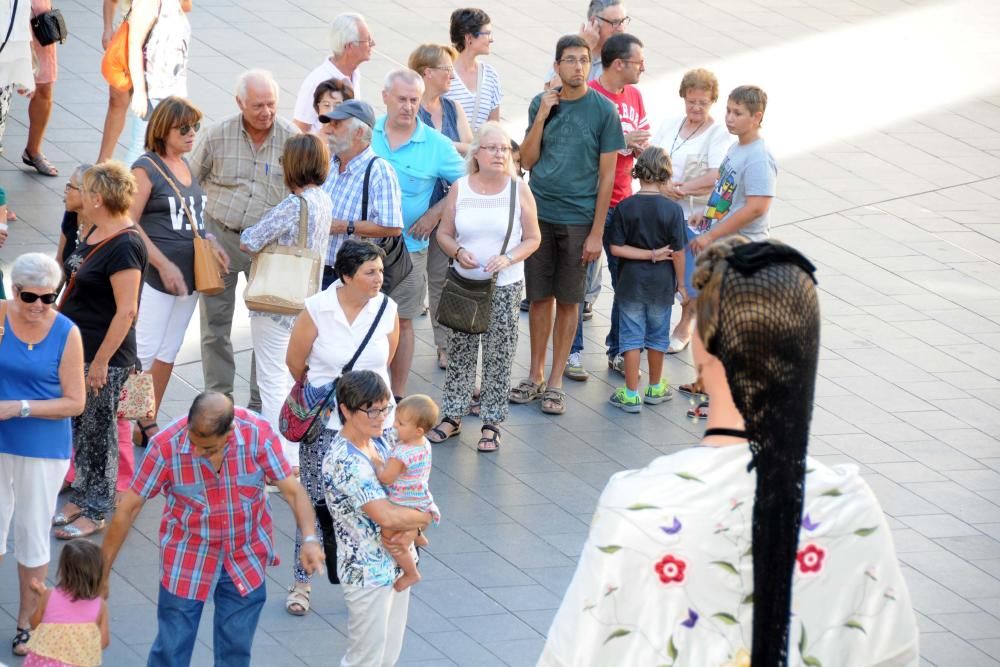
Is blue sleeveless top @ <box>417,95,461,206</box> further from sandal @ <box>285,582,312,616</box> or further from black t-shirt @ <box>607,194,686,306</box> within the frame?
sandal @ <box>285,582,312,616</box>

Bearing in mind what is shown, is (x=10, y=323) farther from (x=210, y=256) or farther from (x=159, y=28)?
(x=159, y=28)

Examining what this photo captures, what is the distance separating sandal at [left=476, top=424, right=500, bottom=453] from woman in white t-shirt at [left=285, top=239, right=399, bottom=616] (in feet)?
5.76

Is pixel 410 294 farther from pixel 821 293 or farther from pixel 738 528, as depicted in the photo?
pixel 738 528

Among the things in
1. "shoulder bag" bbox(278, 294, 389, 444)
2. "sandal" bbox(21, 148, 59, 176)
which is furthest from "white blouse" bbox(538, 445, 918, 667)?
"sandal" bbox(21, 148, 59, 176)

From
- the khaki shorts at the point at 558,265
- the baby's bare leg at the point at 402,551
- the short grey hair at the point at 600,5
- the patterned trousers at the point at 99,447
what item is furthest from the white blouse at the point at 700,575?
the short grey hair at the point at 600,5

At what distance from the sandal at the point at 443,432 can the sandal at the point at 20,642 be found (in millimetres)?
2824

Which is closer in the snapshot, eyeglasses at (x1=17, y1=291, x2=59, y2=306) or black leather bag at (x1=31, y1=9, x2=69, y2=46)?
eyeglasses at (x1=17, y1=291, x2=59, y2=306)

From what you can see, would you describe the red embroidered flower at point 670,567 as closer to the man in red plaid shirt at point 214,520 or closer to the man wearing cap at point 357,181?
the man in red plaid shirt at point 214,520

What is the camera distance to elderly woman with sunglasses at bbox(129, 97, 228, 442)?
7.48 m

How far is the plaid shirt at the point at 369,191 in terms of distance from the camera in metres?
7.89

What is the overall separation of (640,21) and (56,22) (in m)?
7.67

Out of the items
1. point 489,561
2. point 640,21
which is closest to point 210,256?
point 489,561

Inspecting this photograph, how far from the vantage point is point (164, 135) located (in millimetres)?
7496

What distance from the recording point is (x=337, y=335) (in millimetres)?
6574
